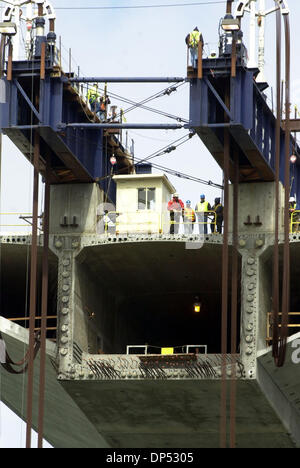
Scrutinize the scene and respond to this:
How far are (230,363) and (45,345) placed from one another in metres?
7.46

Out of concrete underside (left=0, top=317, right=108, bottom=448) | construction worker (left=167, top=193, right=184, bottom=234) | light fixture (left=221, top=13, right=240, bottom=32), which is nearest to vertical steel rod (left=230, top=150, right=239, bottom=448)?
construction worker (left=167, top=193, right=184, bottom=234)

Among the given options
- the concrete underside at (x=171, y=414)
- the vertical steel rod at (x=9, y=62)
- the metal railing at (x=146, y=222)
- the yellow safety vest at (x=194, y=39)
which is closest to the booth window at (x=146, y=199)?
the metal railing at (x=146, y=222)

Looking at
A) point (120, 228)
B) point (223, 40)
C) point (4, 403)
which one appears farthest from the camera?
point (4, 403)

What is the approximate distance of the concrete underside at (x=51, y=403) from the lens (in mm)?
78688

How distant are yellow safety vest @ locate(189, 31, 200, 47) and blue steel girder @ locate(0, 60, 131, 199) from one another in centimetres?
526

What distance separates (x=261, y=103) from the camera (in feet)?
255

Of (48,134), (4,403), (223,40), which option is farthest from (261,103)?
(4,403)

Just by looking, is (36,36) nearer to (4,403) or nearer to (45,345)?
(45,345)

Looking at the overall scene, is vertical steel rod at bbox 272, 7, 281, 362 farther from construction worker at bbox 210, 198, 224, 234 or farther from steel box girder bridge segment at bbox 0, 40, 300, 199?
Answer: construction worker at bbox 210, 198, 224, 234

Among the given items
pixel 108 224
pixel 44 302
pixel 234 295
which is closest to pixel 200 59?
pixel 108 224

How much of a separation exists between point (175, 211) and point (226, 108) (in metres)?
6.42

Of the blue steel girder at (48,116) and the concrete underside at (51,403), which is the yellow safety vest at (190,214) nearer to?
the blue steel girder at (48,116)

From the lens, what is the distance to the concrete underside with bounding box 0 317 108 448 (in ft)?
258

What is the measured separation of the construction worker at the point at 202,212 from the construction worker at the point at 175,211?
68 cm
